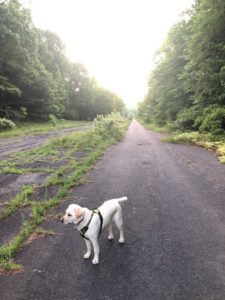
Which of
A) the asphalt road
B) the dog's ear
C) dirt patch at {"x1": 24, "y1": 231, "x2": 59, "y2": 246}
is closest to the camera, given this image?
the asphalt road

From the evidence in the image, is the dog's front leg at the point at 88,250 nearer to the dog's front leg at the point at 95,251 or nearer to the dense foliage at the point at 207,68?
the dog's front leg at the point at 95,251

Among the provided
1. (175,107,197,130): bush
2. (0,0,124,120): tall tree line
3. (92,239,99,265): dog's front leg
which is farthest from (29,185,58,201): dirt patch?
(0,0,124,120): tall tree line

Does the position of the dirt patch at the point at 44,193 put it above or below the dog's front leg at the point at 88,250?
below

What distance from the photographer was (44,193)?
6824mm

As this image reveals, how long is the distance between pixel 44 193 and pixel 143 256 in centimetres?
371

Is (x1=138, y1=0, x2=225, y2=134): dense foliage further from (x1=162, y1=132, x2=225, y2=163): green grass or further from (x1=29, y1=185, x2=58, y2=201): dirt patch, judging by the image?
(x1=29, y1=185, x2=58, y2=201): dirt patch

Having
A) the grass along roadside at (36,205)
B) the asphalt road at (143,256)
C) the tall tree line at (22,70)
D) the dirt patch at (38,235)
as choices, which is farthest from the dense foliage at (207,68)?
the tall tree line at (22,70)

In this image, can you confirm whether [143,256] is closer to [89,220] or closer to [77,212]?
[89,220]

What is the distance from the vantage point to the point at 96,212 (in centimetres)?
396

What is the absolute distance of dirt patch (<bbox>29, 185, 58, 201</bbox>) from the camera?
6.46 metres

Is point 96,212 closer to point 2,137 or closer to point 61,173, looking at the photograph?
point 61,173

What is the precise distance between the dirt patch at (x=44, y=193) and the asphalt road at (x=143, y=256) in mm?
557

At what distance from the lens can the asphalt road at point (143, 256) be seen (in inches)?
126

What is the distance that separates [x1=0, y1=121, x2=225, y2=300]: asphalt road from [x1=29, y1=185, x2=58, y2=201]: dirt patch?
0.56m
